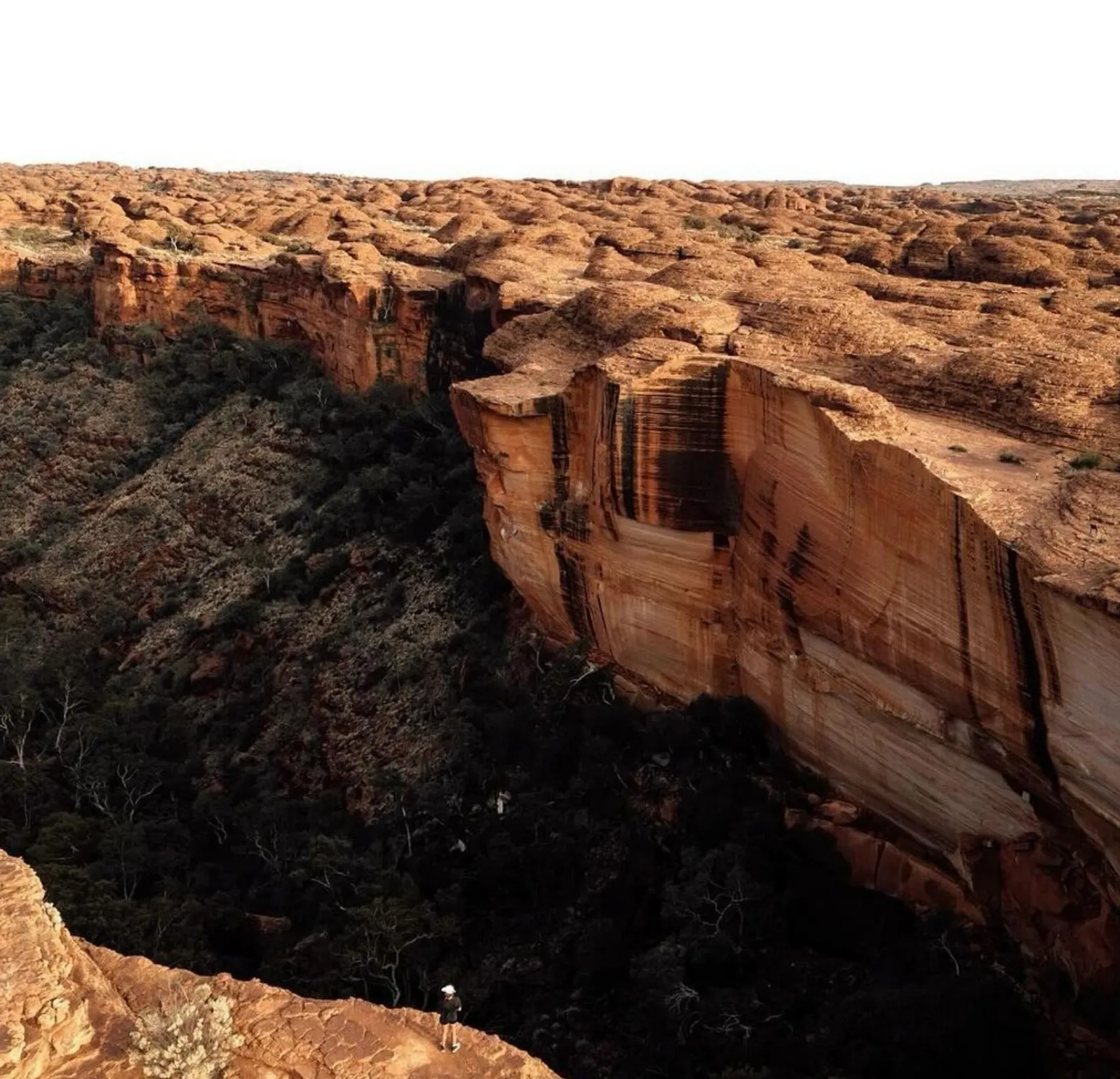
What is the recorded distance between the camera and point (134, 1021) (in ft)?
27.4

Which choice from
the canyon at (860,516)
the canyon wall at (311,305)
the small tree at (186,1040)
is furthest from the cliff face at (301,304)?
the small tree at (186,1040)

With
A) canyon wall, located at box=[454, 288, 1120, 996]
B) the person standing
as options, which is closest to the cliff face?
canyon wall, located at box=[454, 288, 1120, 996]

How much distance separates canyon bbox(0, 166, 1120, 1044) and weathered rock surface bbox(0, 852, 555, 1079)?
7.49 m

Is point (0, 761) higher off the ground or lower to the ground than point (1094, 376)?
lower

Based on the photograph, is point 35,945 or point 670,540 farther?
point 670,540

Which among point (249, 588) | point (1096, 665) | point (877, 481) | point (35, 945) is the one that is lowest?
point (249, 588)

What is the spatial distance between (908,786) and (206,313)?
112ft

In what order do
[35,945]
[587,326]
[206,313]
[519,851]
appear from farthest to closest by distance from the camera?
[206,313] → [587,326] → [519,851] → [35,945]

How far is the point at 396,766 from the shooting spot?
830 inches

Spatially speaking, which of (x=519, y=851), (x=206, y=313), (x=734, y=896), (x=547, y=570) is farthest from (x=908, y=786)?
(x=206, y=313)

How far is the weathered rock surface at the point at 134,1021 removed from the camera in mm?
7867

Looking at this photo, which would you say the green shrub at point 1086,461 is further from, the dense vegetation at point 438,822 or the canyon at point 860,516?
the dense vegetation at point 438,822

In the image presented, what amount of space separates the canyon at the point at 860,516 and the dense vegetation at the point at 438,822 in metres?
1.10

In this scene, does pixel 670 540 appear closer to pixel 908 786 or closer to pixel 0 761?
pixel 908 786
